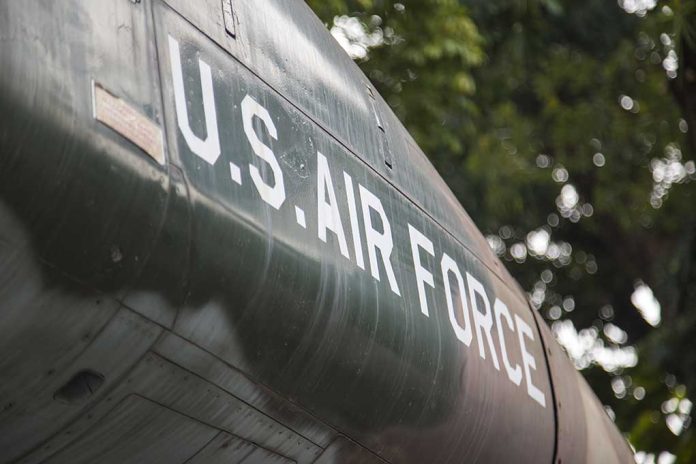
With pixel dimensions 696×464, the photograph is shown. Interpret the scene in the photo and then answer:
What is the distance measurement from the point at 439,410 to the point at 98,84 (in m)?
1.93

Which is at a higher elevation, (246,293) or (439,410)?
(246,293)

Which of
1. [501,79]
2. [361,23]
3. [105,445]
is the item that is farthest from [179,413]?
[501,79]

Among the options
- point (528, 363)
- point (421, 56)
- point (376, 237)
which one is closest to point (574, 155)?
point (421, 56)

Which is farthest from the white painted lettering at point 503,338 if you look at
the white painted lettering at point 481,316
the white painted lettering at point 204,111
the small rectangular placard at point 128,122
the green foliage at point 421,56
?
the green foliage at point 421,56

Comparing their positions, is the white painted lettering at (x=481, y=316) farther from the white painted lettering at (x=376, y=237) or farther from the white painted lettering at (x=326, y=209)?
the white painted lettering at (x=326, y=209)

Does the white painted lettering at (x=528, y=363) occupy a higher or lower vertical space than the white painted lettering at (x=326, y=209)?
lower

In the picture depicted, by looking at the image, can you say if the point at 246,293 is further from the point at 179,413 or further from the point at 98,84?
the point at 98,84

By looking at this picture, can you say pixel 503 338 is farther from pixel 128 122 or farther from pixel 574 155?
pixel 574 155

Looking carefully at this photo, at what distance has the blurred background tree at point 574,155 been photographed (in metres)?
11.3

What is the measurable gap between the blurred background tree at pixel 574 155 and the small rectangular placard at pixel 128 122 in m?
7.75

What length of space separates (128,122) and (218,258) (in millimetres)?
Result: 422

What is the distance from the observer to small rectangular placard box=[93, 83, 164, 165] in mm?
2820

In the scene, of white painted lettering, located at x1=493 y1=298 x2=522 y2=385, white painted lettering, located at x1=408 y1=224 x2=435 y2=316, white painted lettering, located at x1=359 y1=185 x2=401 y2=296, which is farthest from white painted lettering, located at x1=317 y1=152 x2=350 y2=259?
white painted lettering, located at x1=493 y1=298 x2=522 y2=385

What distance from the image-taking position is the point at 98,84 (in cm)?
284
